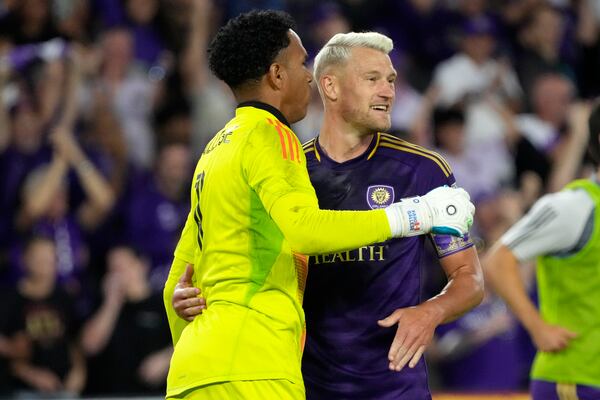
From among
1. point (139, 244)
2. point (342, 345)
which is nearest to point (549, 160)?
point (139, 244)

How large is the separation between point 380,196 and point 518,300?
46.6 inches

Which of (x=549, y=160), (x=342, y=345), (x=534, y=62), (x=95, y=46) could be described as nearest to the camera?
(x=342, y=345)

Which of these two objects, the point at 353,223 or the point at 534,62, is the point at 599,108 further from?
the point at 534,62

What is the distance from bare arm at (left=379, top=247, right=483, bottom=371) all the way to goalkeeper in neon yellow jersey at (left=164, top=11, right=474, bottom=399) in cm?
36

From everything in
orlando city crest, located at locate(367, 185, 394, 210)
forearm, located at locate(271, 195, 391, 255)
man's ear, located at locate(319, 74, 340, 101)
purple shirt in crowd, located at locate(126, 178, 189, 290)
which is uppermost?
man's ear, located at locate(319, 74, 340, 101)

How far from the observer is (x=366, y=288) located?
4566mm

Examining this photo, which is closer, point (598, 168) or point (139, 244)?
point (598, 168)

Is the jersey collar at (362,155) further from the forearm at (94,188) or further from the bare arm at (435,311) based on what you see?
the forearm at (94,188)

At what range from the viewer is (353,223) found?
3.86m

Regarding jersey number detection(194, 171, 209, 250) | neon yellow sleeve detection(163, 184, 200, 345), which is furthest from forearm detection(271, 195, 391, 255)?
neon yellow sleeve detection(163, 184, 200, 345)

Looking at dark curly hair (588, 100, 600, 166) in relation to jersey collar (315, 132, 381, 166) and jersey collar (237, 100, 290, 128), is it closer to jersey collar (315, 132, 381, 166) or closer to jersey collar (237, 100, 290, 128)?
jersey collar (315, 132, 381, 166)

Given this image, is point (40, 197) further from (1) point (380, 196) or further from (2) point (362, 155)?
(1) point (380, 196)

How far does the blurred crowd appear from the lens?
825cm

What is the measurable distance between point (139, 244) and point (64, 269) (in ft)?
2.22
